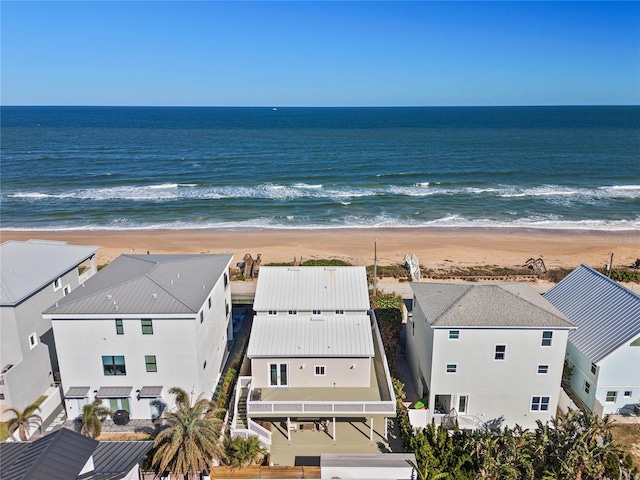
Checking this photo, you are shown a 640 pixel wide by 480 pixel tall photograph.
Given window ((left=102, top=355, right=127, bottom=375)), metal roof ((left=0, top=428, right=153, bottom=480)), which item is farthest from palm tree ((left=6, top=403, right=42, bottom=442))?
metal roof ((left=0, top=428, right=153, bottom=480))

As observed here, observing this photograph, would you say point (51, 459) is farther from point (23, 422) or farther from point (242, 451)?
point (23, 422)

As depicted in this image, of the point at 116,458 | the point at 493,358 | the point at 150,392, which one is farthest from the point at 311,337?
the point at 116,458

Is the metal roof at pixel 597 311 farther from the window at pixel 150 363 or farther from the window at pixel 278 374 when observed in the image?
the window at pixel 150 363

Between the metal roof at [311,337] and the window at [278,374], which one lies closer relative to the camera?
the metal roof at [311,337]

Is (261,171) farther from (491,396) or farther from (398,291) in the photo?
(491,396)

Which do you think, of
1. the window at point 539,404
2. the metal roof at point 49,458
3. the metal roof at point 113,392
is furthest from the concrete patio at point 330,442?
the metal roof at point 49,458

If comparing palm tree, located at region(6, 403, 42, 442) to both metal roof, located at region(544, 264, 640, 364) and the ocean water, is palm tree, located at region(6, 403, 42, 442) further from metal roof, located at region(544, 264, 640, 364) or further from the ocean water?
the ocean water
